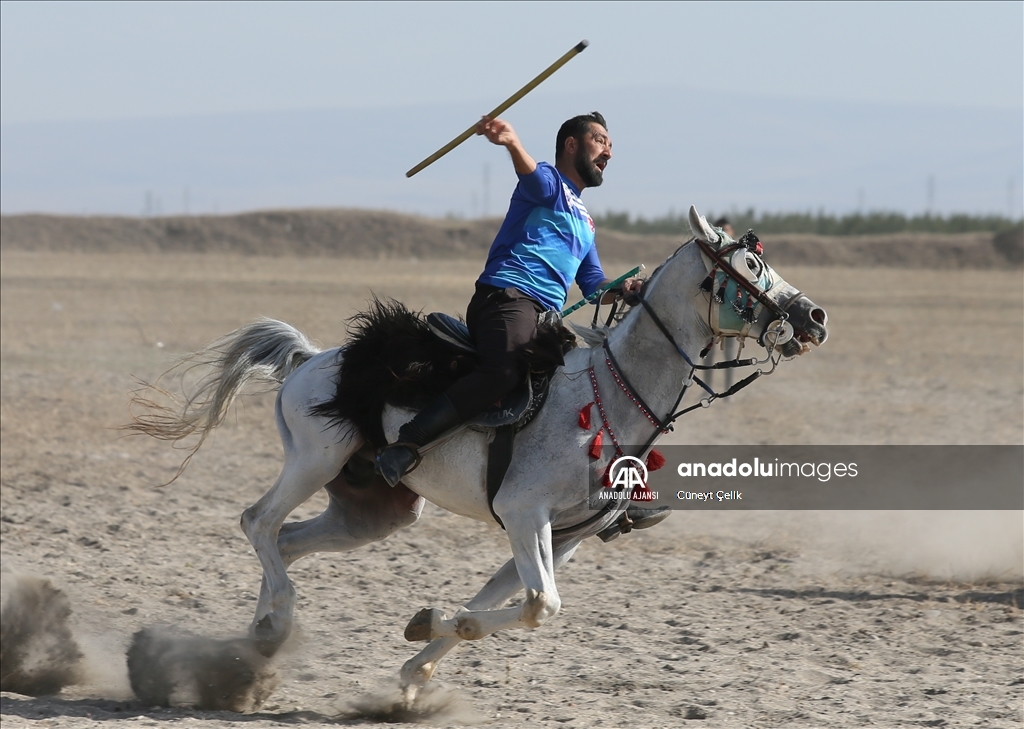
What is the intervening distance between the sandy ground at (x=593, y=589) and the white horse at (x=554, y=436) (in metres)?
0.57

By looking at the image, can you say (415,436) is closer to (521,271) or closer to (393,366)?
(393,366)

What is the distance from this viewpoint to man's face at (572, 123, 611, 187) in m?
6.22

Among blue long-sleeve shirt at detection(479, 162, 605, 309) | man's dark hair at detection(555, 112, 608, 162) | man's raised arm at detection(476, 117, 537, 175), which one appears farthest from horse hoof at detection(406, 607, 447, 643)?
man's dark hair at detection(555, 112, 608, 162)

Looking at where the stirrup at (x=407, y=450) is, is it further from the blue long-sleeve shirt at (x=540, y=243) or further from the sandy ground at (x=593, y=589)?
the sandy ground at (x=593, y=589)

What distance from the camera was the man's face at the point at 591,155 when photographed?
20.4 ft

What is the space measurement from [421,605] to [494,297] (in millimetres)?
2864

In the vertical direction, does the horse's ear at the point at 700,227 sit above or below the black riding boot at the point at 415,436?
above

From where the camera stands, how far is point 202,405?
714cm

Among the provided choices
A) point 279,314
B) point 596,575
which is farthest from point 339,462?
point 279,314

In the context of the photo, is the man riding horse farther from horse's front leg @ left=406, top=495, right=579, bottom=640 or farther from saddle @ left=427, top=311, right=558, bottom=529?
horse's front leg @ left=406, top=495, right=579, bottom=640

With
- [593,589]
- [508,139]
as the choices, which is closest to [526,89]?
[508,139]

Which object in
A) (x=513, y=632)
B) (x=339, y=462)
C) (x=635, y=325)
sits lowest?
(x=513, y=632)

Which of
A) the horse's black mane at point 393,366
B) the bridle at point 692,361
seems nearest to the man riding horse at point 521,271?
the horse's black mane at point 393,366

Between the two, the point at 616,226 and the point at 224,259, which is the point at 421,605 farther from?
the point at 616,226
